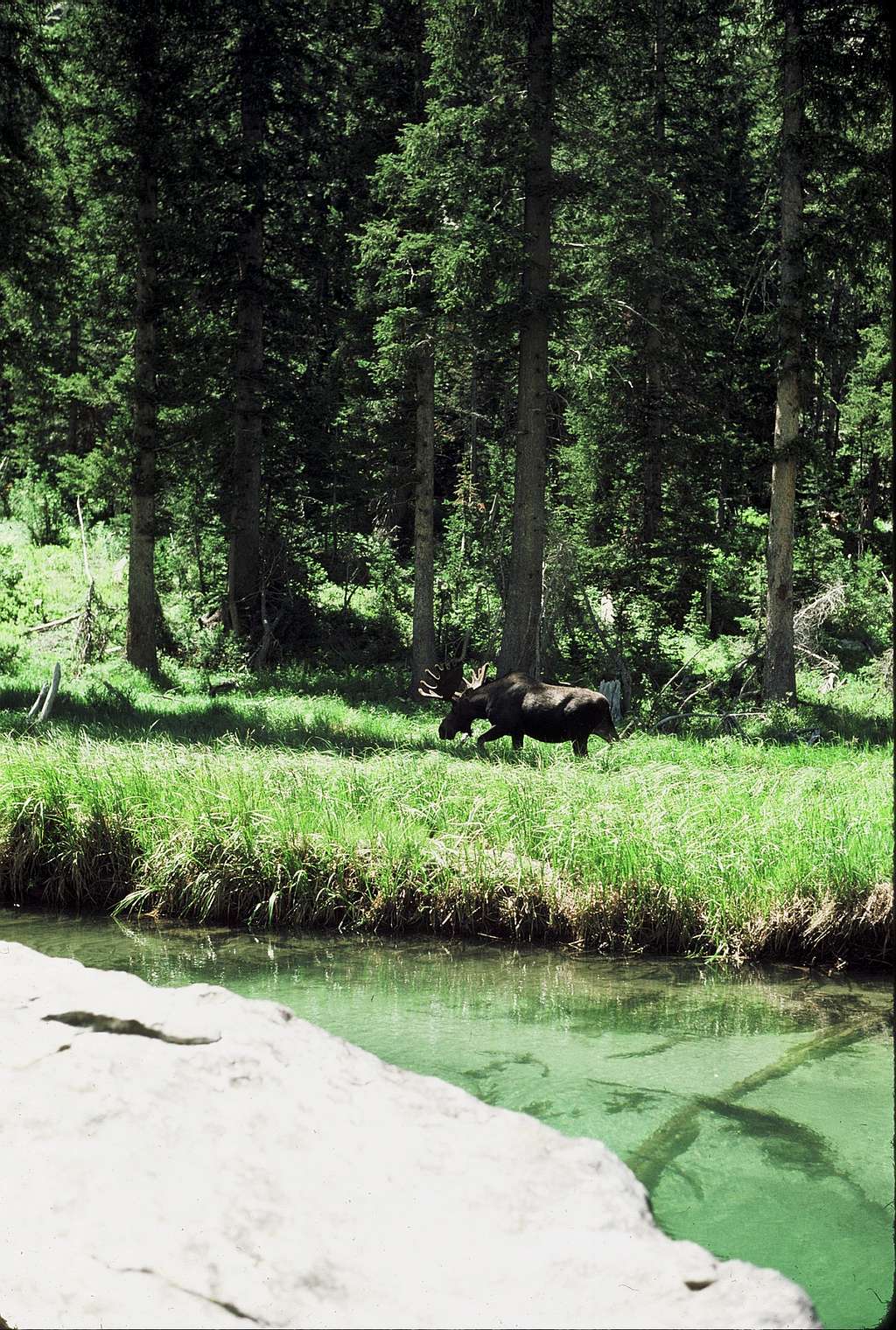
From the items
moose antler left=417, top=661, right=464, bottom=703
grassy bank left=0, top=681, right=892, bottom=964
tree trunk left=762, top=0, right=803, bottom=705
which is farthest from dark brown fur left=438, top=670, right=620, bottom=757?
tree trunk left=762, top=0, right=803, bottom=705

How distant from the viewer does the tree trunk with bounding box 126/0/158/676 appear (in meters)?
20.5

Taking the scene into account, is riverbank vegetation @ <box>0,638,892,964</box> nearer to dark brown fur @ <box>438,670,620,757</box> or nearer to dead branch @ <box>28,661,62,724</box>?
dark brown fur @ <box>438,670,620,757</box>

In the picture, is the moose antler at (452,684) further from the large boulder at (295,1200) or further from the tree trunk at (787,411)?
the large boulder at (295,1200)

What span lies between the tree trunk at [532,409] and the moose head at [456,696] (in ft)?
10.5

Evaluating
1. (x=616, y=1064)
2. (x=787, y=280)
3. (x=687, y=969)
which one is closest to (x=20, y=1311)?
(x=616, y=1064)

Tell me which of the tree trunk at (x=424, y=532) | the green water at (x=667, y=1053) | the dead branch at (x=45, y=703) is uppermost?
the tree trunk at (x=424, y=532)

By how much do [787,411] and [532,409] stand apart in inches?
155

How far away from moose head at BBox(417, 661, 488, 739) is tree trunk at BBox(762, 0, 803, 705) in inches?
216

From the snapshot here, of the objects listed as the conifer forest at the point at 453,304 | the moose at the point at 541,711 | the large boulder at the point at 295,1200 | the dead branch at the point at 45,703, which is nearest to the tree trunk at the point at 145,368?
the conifer forest at the point at 453,304

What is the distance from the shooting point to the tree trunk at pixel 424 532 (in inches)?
835

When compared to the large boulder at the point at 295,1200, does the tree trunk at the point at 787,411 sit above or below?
above

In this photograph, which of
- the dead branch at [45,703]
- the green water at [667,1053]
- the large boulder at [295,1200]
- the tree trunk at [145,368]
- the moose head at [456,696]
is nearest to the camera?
the large boulder at [295,1200]

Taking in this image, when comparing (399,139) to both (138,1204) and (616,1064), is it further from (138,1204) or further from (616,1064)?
(138,1204)

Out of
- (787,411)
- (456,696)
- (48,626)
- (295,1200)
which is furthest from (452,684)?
(48,626)
